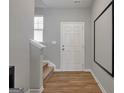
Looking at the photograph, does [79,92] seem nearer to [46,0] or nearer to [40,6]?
[46,0]

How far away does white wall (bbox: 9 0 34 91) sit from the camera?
3.13 meters

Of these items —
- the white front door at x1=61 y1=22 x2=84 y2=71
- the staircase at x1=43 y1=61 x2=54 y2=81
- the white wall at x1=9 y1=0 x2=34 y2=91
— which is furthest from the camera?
the white front door at x1=61 y1=22 x2=84 y2=71

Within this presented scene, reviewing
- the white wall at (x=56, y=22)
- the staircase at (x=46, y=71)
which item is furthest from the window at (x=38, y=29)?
the staircase at (x=46, y=71)

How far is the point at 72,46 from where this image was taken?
7.53 metres

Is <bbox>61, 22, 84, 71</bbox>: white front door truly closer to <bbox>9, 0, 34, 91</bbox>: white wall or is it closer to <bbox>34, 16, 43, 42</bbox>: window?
<bbox>34, 16, 43, 42</bbox>: window

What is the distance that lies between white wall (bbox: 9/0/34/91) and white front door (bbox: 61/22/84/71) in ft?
11.7

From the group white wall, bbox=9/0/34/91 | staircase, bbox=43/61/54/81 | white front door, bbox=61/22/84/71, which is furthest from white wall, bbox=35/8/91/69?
white wall, bbox=9/0/34/91

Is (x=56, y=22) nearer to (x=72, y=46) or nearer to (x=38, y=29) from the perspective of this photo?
(x=38, y=29)

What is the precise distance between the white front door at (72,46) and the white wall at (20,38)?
140 inches

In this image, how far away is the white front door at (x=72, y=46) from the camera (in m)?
7.50
